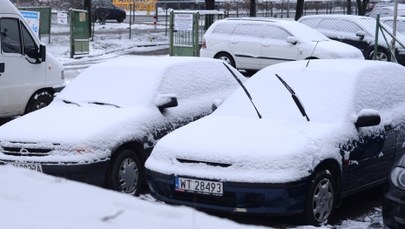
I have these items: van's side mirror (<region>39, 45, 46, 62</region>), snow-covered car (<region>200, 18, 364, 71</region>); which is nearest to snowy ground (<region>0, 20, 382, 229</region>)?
van's side mirror (<region>39, 45, 46, 62</region>)

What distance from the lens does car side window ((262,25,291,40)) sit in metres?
17.3

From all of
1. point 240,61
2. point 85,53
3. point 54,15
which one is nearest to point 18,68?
point 240,61

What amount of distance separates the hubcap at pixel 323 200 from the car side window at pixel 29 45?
6.57m

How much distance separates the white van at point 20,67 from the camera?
10.6 meters

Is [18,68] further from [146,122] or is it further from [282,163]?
[282,163]

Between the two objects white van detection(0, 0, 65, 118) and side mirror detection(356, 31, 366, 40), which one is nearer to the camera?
white van detection(0, 0, 65, 118)

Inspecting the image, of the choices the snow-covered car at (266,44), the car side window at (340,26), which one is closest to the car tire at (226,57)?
the snow-covered car at (266,44)

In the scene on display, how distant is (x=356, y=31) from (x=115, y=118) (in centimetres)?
1374

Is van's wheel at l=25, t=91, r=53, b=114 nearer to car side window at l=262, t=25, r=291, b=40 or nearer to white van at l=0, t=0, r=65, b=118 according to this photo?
white van at l=0, t=0, r=65, b=118

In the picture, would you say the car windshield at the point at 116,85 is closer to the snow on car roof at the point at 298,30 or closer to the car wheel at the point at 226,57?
the snow on car roof at the point at 298,30

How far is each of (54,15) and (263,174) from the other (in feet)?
113

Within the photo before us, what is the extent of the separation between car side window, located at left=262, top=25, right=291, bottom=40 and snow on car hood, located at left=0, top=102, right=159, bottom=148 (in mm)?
10318

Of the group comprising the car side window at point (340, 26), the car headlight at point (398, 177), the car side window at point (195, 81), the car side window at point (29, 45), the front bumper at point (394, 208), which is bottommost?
the front bumper at point (394, 208)

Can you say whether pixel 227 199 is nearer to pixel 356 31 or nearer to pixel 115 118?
pixel 115 118
